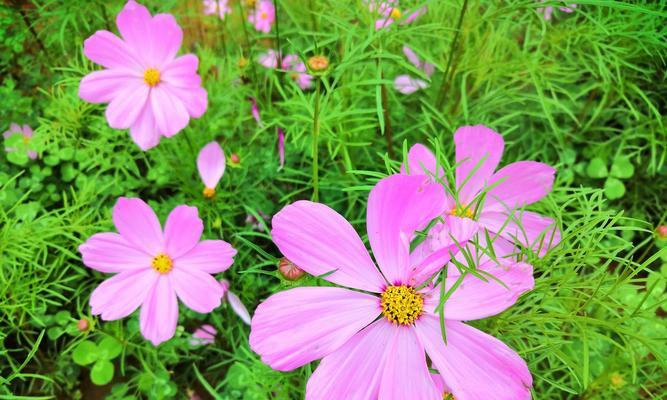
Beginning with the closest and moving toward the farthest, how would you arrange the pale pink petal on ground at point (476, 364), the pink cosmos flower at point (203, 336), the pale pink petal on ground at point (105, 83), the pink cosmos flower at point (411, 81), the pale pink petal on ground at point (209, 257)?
the pale pink petal on ground at point (476, 364) < the pale pink petal on ground at point (209, 257) < the pale pink petal on ground at point (105, 83) < the pink cosmos flower at point (203, 336) < the pink cosmos flower at point (411, 81)

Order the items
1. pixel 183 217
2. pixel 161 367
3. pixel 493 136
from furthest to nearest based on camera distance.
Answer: pixel 161 367 < pixel 183 217 < pixel 493 136

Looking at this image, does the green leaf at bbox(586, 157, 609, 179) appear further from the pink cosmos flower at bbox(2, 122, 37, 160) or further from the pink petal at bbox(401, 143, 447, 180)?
the pink cosmos flower at bbox(2, 122, 37, 160)

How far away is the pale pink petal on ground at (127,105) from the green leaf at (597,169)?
1.00 m

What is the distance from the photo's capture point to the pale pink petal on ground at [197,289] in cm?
76

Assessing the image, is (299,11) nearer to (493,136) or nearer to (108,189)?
(108,189)

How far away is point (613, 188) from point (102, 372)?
3.84ft

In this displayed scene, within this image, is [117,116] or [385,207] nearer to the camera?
[385,207]

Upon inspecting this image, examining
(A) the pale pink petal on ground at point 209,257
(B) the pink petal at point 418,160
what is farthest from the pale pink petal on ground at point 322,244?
(A) the pale pink petal on ground at point 209,257

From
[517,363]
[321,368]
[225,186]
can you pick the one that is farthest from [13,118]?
[517,363]

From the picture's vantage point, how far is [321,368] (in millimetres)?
480

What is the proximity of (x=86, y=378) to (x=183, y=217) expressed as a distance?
1.76 ft

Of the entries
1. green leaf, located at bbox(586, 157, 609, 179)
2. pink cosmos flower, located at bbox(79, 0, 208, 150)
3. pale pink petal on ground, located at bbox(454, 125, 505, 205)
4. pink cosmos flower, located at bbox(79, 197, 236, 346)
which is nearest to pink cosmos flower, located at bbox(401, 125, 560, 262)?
pale pink petal on ground, located at bbox(454, 125, 505, 205)

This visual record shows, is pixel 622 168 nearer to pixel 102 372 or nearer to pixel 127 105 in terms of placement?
pixel 127 105

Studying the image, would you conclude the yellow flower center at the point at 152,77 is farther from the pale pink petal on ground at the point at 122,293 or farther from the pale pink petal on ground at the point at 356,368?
the pale pink petal on ground at the point at 356,368
